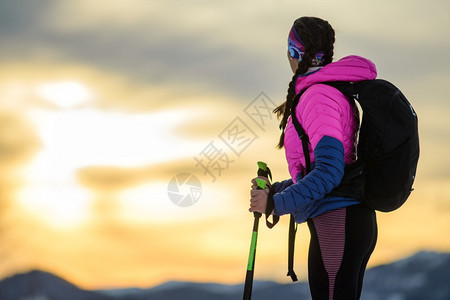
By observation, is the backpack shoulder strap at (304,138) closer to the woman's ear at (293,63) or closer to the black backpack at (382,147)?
the black backpack at (382,147)

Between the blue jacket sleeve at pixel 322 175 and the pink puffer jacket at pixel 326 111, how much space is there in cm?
6

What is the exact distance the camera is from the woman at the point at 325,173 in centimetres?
435

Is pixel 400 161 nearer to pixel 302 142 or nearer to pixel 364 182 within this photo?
pixel 364 182

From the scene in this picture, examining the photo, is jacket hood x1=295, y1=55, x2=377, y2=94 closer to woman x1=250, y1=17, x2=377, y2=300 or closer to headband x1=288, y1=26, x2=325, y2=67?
woman x1=250, y1=17, x2=377, y2=300

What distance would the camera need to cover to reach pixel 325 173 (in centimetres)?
430

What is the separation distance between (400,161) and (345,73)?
0.71m

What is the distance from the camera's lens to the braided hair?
467 centimetres

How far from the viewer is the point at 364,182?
4535 mm

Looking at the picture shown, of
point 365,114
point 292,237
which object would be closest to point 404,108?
point 365,114

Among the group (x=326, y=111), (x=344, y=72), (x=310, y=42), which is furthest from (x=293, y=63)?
(x=326, y=111)

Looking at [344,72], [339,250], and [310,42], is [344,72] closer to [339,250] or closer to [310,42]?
[310,42]

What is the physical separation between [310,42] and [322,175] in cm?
101

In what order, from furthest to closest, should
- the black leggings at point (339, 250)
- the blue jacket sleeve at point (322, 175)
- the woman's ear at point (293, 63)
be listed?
1. the woman's ear at point (293, 63)
2. the black leggings at point (339, 250)
3. the blue jacket sleeve at point (322, 175)

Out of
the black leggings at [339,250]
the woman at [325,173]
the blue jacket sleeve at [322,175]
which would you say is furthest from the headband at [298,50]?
the black leggings at [339,250]
